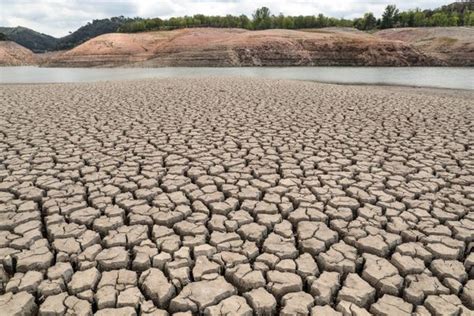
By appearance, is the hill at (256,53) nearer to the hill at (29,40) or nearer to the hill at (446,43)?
the hill at (446,43)

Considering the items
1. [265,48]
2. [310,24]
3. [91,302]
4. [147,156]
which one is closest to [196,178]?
[147,156]

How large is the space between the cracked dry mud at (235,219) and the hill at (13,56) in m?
64.3

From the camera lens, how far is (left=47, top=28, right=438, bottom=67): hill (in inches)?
1722

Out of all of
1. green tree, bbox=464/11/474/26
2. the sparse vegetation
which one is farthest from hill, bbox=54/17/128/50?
green tree, bbox=464/11/474/26

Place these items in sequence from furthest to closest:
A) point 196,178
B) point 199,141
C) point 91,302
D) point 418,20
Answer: point 418,20, point 199,141, point 196,178, point 91,302

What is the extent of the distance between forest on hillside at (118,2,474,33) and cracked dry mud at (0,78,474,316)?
263ft

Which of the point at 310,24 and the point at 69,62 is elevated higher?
the point at 310,24

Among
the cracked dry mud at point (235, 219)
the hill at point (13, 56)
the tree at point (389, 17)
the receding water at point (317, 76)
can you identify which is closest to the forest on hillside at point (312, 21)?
the tree at point (389, 17)

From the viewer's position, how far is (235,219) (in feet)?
10.4

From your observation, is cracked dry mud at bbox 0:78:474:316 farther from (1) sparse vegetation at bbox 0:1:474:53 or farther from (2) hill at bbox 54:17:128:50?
(2) hill at bbox 54:17:128:50

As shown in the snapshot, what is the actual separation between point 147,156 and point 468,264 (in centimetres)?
380

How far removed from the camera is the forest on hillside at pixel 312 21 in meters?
77.4

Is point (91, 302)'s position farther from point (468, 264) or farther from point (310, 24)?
point (310, 24)

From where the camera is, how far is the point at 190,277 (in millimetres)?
2412
